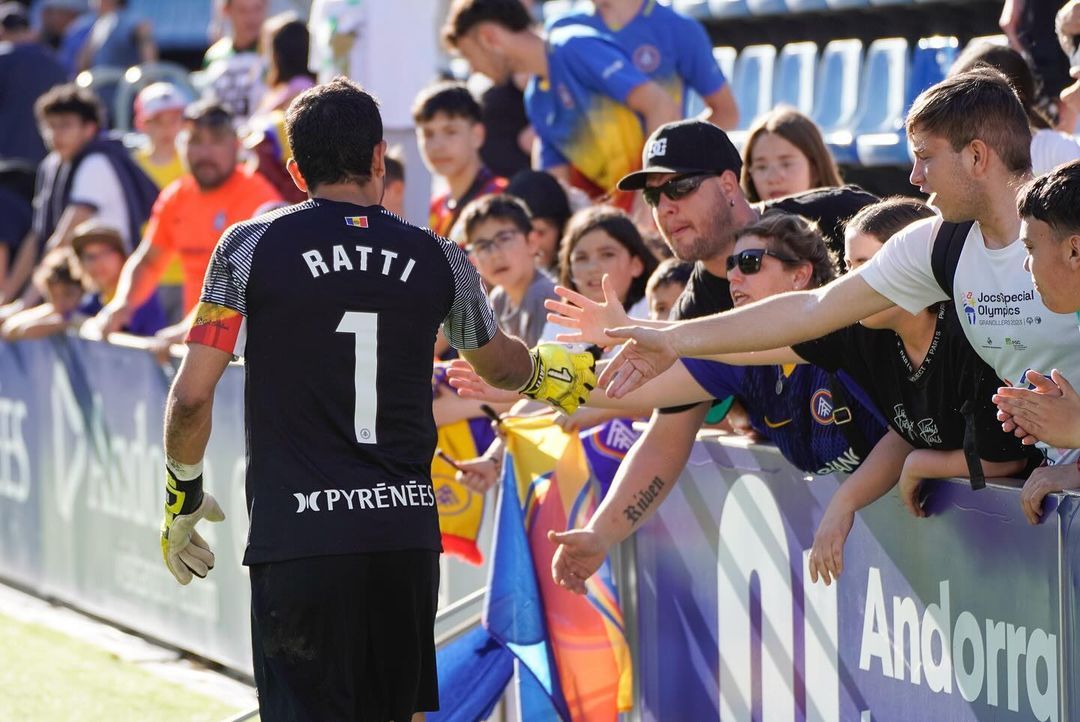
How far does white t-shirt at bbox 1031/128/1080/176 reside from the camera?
520cm

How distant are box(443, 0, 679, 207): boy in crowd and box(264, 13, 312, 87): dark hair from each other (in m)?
2.15

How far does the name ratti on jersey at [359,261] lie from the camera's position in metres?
3.83

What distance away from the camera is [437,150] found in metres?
7.42

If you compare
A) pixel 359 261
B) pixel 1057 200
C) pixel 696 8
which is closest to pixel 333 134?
pixel 359 261

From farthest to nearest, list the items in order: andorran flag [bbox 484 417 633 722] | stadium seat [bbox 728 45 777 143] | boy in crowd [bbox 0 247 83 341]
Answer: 1. stadium seat [bbox 728 45 777 143]
2. boy in crowd [bbox 0 247 83 341]
3. andorran flag [bbox 484 417 633 722]

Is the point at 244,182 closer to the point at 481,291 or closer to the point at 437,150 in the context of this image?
the point at 437,150

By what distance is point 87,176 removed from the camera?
9.98 metres

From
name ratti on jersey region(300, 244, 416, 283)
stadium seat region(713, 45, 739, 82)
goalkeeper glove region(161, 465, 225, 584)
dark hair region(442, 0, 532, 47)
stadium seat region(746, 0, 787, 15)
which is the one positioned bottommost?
goalkeeper glove region(161, 465, 225, 584)

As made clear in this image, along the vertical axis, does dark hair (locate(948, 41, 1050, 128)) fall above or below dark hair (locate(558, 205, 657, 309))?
above

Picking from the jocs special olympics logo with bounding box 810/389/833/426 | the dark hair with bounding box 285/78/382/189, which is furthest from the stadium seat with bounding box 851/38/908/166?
the dark hair with bounding box 285/78/382/189

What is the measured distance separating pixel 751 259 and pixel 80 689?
4.11m

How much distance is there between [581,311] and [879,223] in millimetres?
793

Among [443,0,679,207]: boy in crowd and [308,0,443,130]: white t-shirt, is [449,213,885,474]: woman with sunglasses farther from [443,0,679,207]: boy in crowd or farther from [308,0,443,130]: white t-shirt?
[308,0,443,130]: white t-shirt

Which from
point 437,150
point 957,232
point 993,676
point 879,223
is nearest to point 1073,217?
point 957,232
